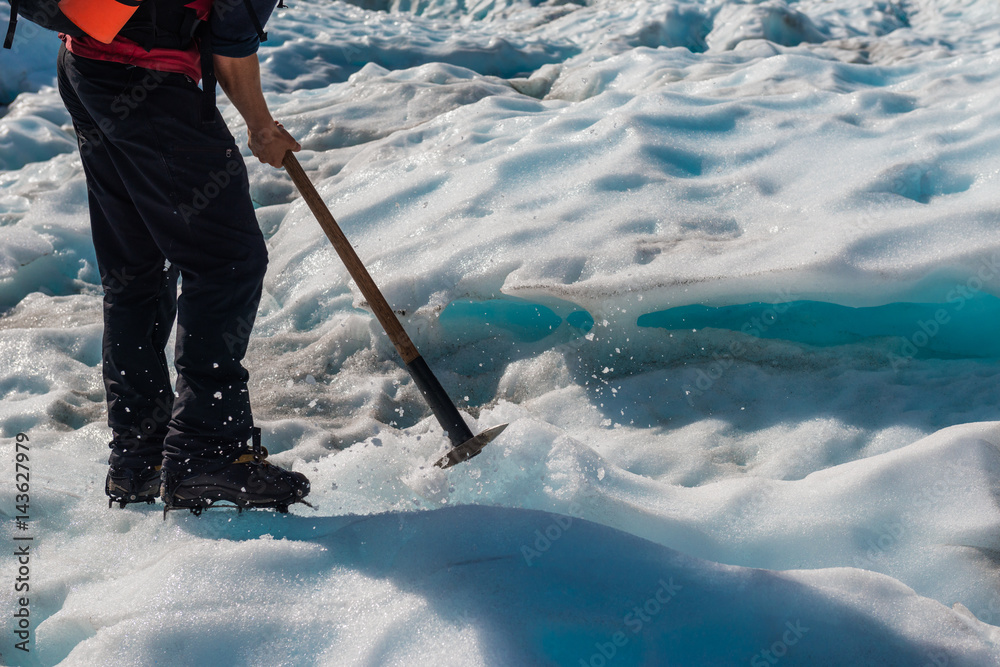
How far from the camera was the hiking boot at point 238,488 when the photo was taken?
1726 millimetres

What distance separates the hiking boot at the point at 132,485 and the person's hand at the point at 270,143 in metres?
0.90

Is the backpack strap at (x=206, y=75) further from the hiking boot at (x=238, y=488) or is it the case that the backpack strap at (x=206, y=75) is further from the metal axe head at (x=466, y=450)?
the metal axe head at (x=466, y=450)

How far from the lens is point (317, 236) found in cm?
343

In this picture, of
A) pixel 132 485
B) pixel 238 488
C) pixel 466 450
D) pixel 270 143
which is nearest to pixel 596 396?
pixel 466 450

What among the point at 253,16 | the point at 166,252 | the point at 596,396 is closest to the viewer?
the point at 253,16

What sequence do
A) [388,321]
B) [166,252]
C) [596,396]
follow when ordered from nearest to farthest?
[166,252]
[388,321]
[596,396]

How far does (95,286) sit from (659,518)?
3.17m

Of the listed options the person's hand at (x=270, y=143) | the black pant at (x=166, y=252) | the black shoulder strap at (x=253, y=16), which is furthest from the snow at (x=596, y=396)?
the black shoulder strap at (x=253, y=16)

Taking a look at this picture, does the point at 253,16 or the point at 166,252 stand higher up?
the point at 253,16

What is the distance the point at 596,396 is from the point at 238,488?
1196 mm

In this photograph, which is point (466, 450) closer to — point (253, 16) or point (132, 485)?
point (132, 485)

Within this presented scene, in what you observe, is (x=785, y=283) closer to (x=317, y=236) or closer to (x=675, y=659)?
(x=675, y=659)

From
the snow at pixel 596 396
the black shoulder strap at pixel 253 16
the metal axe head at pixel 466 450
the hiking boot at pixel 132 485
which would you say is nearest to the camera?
the snow at pixel 596 396

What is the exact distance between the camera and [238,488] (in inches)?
68.3
